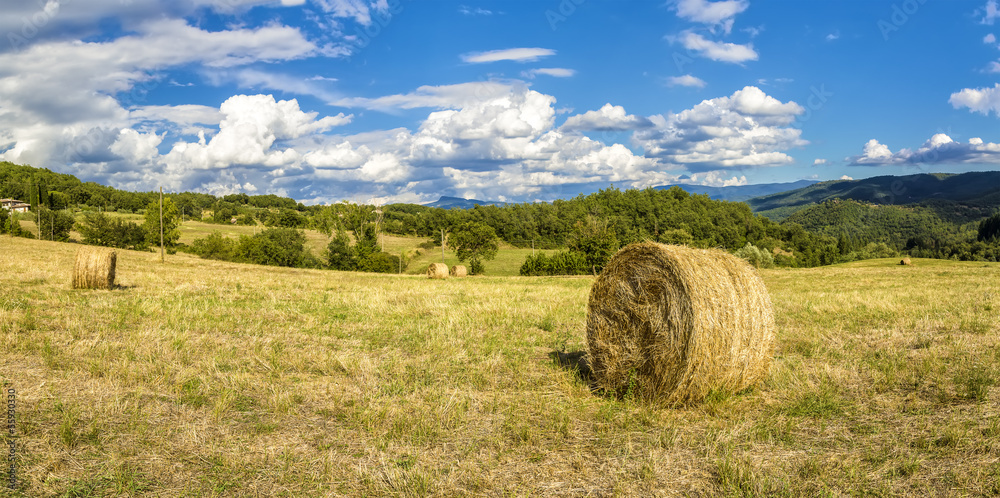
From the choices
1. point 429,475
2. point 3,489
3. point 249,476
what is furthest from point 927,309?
point 3,489

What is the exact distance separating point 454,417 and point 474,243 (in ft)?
249

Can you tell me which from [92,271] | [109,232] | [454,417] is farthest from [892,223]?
[454,417]

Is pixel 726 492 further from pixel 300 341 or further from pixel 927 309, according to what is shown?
pixel 927 309

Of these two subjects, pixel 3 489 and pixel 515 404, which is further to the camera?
pixel 515 404

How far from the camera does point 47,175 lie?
13575cm

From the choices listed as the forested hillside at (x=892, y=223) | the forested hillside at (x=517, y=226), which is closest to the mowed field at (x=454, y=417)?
the forested hillside at (x=517, y=226)

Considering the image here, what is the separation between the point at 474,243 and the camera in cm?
8225

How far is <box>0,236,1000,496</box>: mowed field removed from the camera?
4914 mm

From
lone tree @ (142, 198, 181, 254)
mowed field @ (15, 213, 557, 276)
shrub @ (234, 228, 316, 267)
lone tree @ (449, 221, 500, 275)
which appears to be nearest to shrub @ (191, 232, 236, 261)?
shrub @ (234, 228, 316, 267)

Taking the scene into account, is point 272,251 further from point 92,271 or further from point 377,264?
point 92,271

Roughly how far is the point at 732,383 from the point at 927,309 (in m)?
11.4

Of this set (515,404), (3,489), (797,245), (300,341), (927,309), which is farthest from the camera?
(797,245)

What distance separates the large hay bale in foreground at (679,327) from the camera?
7215 millimetres

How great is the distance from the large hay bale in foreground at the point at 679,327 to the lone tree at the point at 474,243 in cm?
7124
